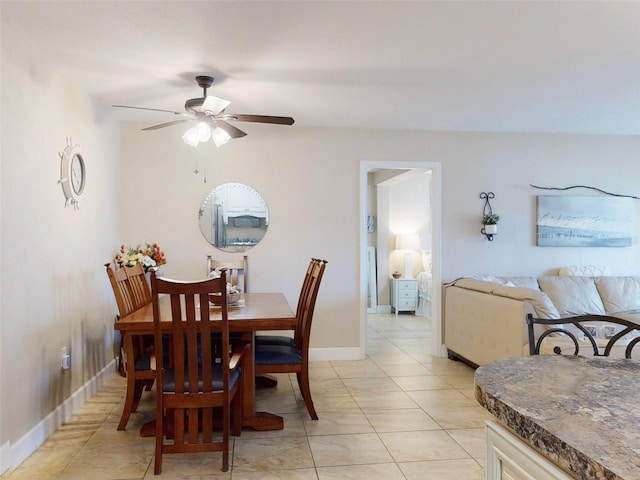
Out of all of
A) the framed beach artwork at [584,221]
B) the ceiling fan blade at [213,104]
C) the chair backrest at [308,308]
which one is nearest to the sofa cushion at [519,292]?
the framed beach artwork at [584,221]

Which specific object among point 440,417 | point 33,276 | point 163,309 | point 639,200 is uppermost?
point 639,200

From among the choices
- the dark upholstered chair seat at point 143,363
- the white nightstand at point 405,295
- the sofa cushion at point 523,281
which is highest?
the sofa cushion at point 523,281

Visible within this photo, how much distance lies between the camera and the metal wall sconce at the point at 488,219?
189 inches

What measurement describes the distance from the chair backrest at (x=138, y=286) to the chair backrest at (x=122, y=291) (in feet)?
0.25

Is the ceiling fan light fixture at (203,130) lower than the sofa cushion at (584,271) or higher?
higher

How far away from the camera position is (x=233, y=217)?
4652mm

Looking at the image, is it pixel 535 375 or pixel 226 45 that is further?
pixel 226 45

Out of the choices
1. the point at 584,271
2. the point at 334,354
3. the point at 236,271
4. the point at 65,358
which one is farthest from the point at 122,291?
the point at 584,271

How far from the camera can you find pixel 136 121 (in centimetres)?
452

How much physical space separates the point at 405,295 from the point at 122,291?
17.5ft

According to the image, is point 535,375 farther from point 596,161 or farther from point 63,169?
point 596,161

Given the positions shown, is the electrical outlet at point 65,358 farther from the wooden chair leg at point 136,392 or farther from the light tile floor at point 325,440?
the wooden chair leg at point 136,392

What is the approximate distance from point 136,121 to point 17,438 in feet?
9.96

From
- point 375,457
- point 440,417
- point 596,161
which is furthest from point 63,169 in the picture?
point 596,161
